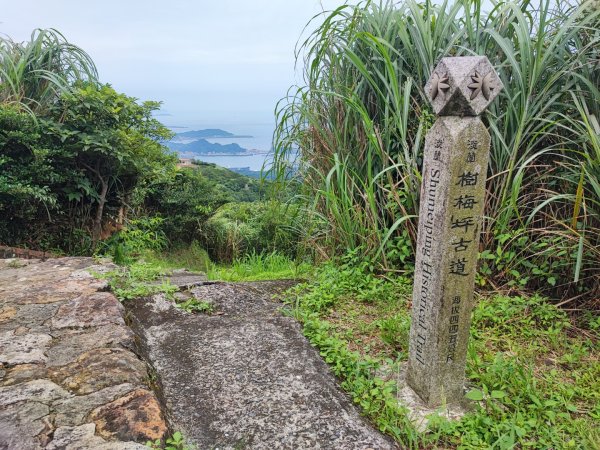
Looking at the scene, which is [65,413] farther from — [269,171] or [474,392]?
[269,171]

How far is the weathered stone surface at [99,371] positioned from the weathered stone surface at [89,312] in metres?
0.29

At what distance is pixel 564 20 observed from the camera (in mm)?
2703

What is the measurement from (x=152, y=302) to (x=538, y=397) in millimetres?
1954

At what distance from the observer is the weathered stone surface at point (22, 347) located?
1683mm

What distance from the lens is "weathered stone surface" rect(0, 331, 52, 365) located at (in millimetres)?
1683

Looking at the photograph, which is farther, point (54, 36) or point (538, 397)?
point (54, 36)

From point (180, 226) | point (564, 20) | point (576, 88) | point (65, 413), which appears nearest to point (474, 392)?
point (65, 413)

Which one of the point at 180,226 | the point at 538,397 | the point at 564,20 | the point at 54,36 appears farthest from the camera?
the point at 180,226

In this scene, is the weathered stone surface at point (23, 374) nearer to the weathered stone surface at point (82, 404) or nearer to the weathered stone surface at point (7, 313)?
the weathered stone surface at point (82, 404)

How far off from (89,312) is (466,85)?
189cm

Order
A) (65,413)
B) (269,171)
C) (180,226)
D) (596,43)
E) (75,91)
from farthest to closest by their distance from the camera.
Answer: (180,226)
(75,91)
(269,171)
(596,43)
(65,413)

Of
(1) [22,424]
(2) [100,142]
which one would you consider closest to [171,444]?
(1) [22,424]

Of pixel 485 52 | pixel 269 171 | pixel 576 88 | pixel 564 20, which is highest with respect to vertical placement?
pixel 564 20

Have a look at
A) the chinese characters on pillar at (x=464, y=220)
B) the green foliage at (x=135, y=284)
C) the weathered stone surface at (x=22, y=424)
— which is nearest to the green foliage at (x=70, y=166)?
the green foliage at (x=135, y=284)
